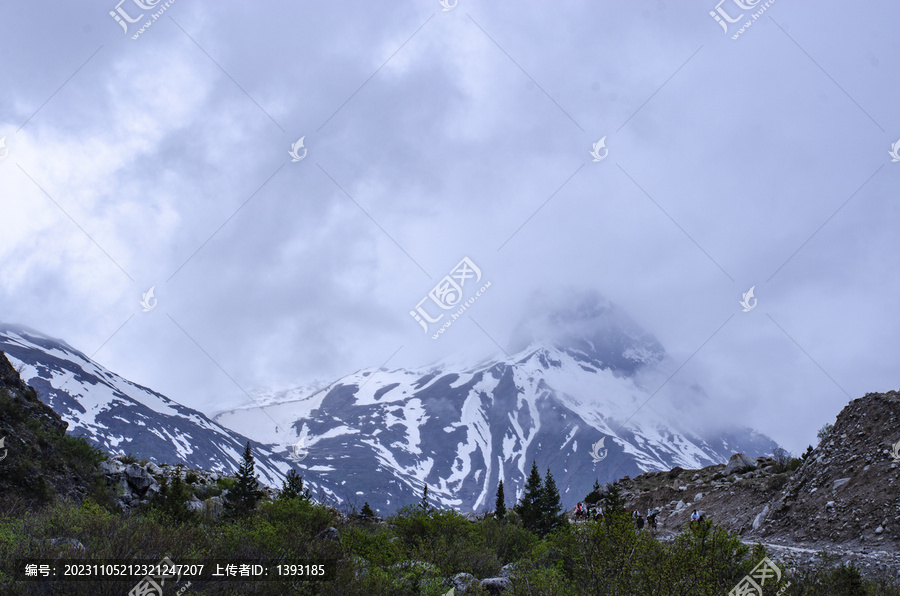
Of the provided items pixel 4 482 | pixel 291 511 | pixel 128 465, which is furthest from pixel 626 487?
pixel 4 482

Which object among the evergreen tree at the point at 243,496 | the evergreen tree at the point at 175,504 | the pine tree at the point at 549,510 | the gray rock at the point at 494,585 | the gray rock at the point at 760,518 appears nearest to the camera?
the gray rock at the point at 494,585

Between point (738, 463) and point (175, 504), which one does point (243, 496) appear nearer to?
point (175, 504)

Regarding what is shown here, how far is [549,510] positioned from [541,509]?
0.57m

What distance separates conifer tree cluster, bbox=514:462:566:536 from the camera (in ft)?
108

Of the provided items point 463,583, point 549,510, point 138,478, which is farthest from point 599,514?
point 138,478

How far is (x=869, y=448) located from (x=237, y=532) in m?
22.9

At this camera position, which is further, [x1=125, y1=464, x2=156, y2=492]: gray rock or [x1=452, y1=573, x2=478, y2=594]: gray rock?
[x1=125, y1=464, x2=156, y2=492]: gray rock

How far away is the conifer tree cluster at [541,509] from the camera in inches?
1297

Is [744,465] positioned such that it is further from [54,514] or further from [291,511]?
[54,514]

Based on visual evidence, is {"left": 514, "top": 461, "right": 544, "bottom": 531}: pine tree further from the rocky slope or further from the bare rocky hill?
the rocky slope

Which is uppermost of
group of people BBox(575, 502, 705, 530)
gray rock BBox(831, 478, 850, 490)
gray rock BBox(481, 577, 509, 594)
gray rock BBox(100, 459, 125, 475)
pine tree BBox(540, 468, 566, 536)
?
gray rock BBox(100, 459, 125, 475)

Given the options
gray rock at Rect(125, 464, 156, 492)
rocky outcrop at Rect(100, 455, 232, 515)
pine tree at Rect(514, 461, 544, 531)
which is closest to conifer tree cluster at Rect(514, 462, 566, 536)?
pine tree at Rect(514, 461, 544, 531)

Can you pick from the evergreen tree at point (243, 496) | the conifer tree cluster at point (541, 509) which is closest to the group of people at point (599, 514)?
the conifer tree cluster at point (541, 509)

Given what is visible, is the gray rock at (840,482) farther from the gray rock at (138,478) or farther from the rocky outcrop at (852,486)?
the gray rock at (138,478)
